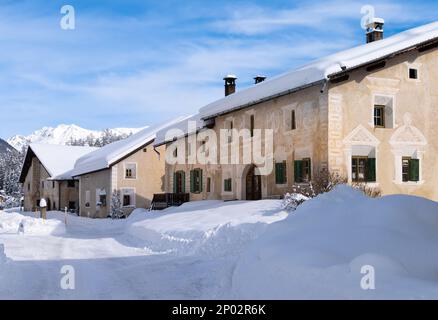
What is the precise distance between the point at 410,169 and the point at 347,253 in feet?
44.9

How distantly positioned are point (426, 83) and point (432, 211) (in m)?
13.3

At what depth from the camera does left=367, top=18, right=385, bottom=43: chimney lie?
25234 millimetres

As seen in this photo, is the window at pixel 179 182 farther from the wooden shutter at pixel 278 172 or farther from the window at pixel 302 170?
the window at pixel 302 170

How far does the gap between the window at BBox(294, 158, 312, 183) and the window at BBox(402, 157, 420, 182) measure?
3.74 metres

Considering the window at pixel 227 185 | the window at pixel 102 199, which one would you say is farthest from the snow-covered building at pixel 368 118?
the window at pixel 102 199

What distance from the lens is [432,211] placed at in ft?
27.8

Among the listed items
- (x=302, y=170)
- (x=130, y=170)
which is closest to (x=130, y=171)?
(x=130, y=170)

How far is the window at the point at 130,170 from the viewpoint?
36250 millimetres

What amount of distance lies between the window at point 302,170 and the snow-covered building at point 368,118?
4cm

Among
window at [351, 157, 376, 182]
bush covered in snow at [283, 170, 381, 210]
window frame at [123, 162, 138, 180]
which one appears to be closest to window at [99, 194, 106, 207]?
window frame at [123, 162, 138, 180]

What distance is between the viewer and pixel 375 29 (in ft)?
82.7
